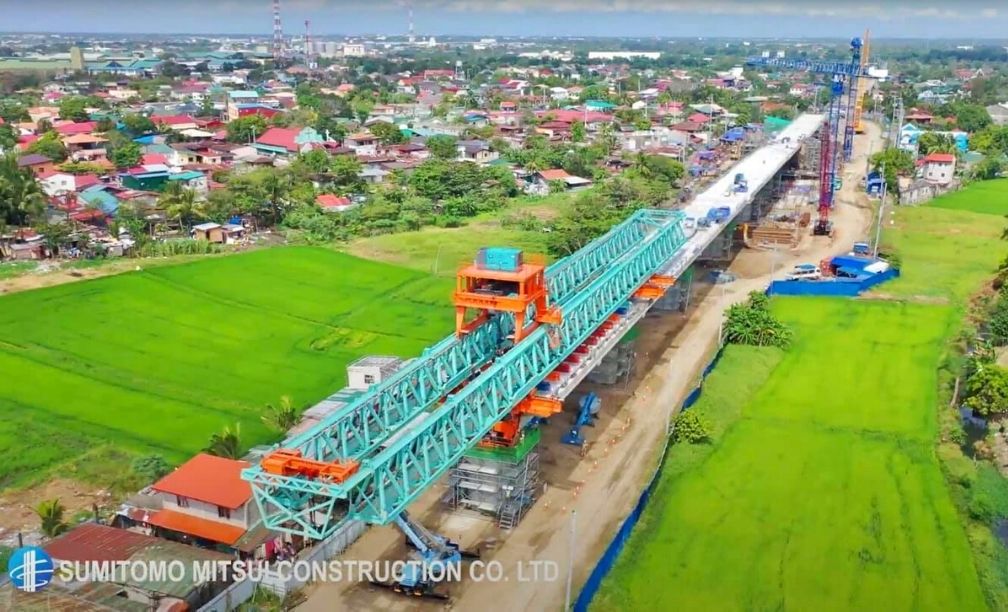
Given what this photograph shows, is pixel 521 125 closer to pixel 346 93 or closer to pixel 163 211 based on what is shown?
pixel 346 93

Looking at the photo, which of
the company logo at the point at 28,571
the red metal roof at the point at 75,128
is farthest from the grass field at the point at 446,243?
the red metal roof at the point at 75,128

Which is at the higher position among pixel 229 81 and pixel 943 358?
pixel 229 81

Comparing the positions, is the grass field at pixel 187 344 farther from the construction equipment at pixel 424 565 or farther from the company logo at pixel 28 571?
the construction equipment at pixel 424 565

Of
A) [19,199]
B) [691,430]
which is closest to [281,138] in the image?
[19,199]

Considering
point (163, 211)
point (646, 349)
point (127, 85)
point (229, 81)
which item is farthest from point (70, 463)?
point (229, 81)

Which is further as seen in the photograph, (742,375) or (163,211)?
(163,211)

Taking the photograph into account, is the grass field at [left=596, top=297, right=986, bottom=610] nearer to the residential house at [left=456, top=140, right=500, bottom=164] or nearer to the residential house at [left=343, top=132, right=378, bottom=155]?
the residential house at [left=456, top=140, right=500, bottom=164]

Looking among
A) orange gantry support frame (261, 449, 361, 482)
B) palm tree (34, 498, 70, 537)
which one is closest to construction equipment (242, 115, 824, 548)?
orange gantry support frame (261, 449, 361, 482)

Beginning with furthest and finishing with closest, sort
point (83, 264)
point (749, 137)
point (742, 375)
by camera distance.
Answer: point (749, 137) → point (83, 264) → point (742, 375)
